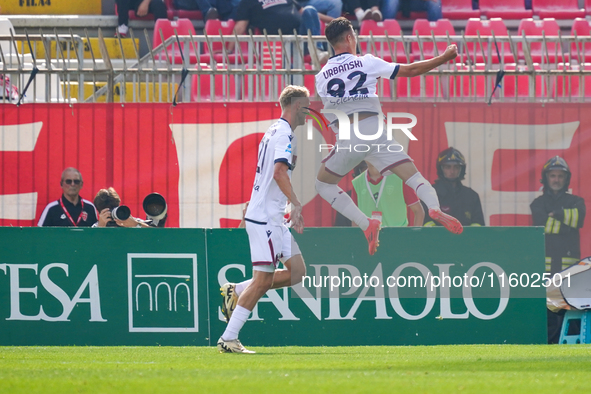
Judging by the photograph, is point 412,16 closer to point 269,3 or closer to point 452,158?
point 269,3

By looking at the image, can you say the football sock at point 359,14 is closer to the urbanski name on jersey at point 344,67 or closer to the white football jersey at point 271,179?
the urbanski name on jersey at point 344,67

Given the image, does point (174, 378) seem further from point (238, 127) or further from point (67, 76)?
point (67, 76)

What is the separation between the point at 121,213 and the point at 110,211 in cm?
14

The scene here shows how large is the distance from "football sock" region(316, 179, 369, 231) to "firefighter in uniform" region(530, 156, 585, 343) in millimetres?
2099

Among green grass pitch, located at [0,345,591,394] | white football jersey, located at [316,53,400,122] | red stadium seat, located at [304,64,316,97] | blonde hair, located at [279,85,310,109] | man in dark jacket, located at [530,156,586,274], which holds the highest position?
red stadium seat, located at [304,64,316,97]

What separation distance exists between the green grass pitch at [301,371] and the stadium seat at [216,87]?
3523 mm

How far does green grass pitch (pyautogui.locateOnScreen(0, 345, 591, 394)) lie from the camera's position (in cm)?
438

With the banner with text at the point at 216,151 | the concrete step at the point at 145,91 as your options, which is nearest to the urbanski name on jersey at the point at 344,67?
the banner with text at the point at 216,151

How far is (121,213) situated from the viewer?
8.70m

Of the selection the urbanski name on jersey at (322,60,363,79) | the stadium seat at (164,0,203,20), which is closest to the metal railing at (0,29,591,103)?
the urbanski name on jersey at (322,60,363,79)

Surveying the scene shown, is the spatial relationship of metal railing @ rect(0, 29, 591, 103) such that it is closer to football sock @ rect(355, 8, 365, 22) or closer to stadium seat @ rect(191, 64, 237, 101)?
stadium seat @ rect(191, 64, 237, 101)

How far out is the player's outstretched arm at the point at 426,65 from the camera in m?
7.02

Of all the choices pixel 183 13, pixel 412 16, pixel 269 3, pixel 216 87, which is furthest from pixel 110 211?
pixel 412 16

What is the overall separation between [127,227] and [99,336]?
3.64 feet
